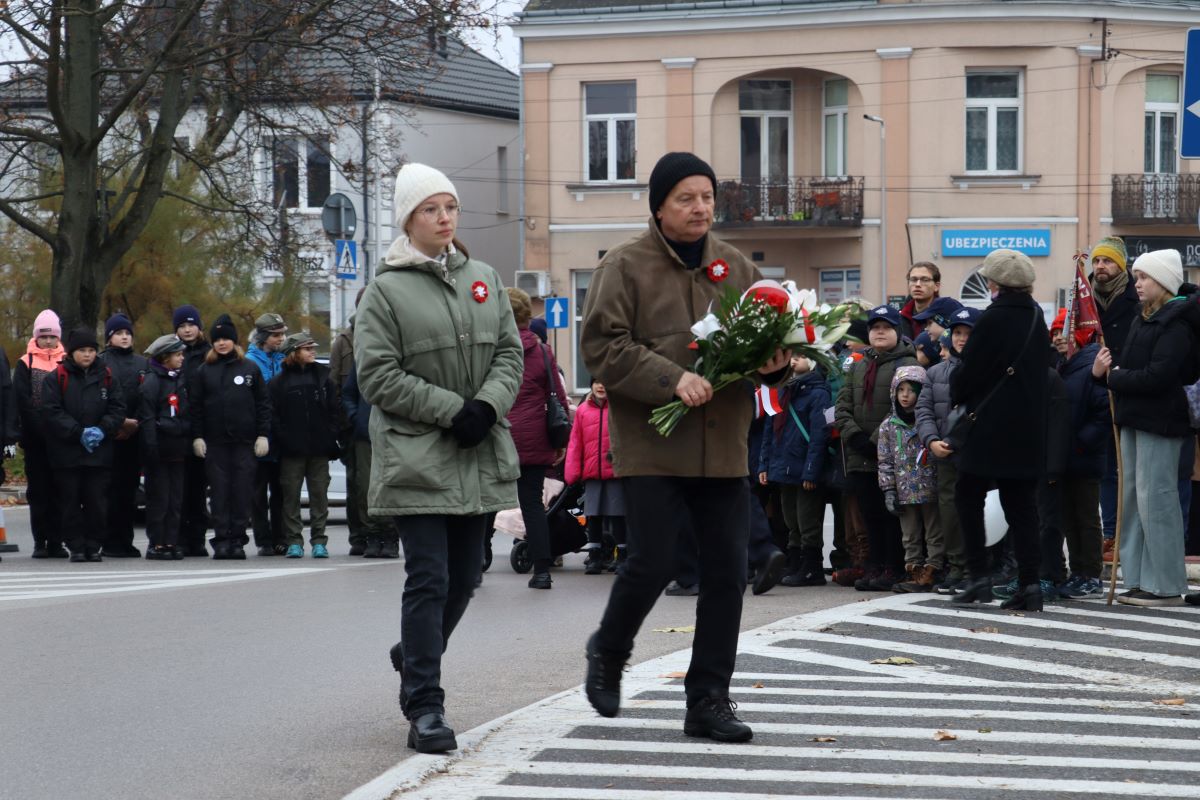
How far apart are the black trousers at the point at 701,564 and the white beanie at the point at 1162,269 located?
15.7 feet

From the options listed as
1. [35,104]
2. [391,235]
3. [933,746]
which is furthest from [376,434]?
[391,235]

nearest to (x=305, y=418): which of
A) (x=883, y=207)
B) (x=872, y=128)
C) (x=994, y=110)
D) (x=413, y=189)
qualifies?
(x=413, y=189)

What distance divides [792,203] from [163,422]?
83.2 feet

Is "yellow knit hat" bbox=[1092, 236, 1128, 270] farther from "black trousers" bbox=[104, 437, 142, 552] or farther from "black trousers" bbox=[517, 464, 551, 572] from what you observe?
"black trousers" bbox=[104, 437, 142, 552]

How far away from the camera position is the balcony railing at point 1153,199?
127 ft

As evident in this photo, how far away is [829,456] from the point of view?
12.8 metres

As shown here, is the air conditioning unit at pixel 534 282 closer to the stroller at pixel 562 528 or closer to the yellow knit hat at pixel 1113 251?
the stroller at pixel 562 528

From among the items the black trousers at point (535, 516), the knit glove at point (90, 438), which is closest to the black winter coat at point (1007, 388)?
the black trousers at point (535, 516)

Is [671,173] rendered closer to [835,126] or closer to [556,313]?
[556,313]

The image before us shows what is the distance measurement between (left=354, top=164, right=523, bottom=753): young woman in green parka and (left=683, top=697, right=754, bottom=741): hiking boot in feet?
2.86

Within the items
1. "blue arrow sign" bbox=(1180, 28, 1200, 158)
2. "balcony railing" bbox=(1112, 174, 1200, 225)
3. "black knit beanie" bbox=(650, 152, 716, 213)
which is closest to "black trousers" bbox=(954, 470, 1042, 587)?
"blue arrow sign" bbox=(1180, 28, 1200, 158)

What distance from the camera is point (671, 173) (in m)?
6.67

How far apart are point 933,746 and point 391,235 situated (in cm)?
3775

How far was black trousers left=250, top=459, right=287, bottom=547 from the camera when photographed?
1625 centimetres
